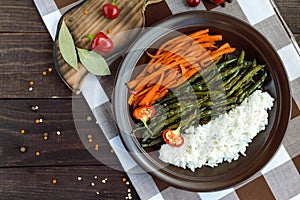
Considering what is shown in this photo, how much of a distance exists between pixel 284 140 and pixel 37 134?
1289 mm

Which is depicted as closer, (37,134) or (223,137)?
(223,137)

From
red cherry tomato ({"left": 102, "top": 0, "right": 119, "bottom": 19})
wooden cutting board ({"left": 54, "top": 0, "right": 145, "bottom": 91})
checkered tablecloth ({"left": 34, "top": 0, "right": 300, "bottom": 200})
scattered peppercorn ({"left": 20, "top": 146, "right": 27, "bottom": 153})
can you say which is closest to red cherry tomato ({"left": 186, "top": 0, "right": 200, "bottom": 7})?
checkered tablecloth ({"left": 34, "top": 0, "right": 300, "bottom": 200})

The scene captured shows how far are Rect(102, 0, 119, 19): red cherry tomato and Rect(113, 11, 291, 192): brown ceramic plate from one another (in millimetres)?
207

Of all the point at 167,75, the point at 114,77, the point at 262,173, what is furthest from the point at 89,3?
the point at 262,173

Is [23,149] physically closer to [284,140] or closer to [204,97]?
[204,97]

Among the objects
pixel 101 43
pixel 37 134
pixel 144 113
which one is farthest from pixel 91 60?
pixel 37 134

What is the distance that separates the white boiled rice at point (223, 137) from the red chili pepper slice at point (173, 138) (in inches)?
1.3

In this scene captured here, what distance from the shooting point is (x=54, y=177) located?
224 cm

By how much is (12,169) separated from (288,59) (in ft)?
5.10

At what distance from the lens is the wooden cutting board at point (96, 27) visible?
84.7 inches

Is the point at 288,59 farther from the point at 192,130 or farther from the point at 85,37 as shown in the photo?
the point at 85,37

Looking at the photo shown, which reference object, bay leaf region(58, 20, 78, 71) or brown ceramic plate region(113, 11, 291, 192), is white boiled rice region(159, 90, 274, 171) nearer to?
brown ceramic plate region(113, 11, 291, 192)

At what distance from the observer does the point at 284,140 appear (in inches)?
86.0

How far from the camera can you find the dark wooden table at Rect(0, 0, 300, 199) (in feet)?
7.34
